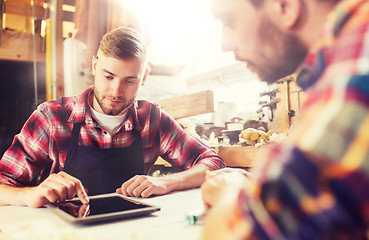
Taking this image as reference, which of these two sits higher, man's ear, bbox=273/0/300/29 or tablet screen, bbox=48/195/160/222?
man's ear, bbox=273/0/300/29

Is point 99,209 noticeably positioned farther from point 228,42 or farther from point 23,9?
point 23,9

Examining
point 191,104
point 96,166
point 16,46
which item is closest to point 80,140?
point 96,166

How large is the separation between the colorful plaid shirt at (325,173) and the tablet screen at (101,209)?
23.1 inches

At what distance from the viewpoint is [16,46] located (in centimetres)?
299

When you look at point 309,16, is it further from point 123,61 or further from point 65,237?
point 123,61

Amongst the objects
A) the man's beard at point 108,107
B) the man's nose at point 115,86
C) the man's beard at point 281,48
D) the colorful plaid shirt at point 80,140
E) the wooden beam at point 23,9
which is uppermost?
the wooden beam at point 23,9

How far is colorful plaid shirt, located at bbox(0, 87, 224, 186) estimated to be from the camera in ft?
5.19

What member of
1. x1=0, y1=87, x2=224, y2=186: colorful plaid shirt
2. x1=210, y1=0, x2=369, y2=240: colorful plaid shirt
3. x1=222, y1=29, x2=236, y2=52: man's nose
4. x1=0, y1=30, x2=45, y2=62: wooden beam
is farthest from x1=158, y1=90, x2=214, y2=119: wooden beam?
x1=210, y1=0, x2=369, y2=240: colorful plaid shirt

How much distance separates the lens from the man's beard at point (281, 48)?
61 cm

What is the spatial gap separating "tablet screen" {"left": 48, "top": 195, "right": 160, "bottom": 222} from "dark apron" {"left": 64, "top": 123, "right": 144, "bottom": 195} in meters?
0.51

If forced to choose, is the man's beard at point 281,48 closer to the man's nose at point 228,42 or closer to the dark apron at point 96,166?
the man's nose at point 228,42

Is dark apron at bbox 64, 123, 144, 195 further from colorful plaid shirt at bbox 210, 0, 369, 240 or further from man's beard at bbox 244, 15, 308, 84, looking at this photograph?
colorful plaid shirt at bbox 210, 0, 369, 240

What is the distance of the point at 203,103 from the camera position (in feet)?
7.09

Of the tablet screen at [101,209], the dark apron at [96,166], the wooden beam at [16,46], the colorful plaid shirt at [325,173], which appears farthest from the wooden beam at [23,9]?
the colorful plaid shirt at [325,173]
